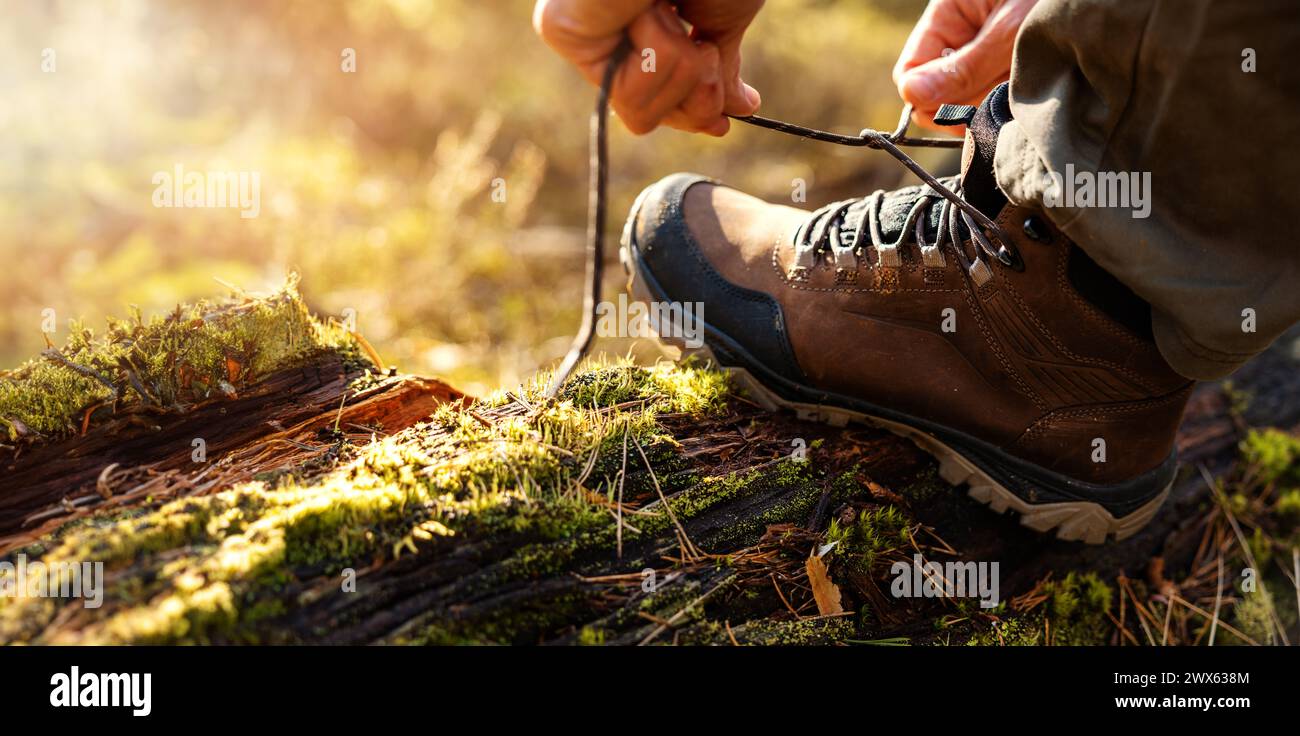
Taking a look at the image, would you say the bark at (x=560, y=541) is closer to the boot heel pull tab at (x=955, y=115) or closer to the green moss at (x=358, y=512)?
the green moss at (x=358, y=512)

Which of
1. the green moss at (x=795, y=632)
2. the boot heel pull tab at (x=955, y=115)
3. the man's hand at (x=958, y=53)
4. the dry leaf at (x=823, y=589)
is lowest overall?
the green moss at (x=795, y=632)

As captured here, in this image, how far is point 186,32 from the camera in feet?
22.5

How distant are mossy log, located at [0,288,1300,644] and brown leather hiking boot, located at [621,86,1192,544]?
0.12 meters

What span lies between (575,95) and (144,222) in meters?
3.45

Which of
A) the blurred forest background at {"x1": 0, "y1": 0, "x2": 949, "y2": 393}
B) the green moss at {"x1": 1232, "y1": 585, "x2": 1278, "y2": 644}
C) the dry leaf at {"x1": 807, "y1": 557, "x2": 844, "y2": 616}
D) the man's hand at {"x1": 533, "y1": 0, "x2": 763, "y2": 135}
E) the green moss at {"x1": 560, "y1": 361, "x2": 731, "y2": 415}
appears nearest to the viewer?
the man's hand at {"x1": 533, "y1": 0, "x2": 763, "y2": 135}

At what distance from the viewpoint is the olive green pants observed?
1453 mm

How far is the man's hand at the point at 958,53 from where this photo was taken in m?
2.22

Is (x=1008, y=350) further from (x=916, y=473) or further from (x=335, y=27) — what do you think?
A: (x=335, y=27)

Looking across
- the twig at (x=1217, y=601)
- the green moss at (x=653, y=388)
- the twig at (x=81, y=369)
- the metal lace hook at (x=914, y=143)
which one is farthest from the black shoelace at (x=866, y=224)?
the twig at (x=1217, y=601)

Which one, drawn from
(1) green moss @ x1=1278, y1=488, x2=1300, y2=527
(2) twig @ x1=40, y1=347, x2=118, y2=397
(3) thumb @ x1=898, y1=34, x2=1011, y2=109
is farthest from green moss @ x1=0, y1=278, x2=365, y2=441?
(1) green moss @ x1=1278, y1=488, x2=1300, y2=527

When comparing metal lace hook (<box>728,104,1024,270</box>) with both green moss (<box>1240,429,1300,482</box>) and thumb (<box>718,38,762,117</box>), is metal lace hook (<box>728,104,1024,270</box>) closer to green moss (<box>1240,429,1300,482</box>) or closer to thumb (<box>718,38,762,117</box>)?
thumb (<box>718,38,762,117</box>)

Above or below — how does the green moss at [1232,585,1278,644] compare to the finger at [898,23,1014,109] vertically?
below

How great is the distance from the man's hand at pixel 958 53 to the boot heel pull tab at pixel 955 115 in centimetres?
28

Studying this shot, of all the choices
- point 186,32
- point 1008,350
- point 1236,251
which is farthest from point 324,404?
point 186,32
